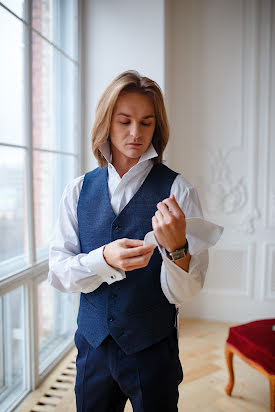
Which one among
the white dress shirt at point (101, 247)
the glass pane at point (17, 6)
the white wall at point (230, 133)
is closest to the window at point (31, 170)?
the glass pane at point (17, 6)

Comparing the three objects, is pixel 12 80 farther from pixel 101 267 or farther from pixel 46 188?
pixel 101 267

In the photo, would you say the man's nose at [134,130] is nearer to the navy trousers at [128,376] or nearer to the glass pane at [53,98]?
the navy trousers at [128,376]

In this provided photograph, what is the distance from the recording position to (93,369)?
116cm

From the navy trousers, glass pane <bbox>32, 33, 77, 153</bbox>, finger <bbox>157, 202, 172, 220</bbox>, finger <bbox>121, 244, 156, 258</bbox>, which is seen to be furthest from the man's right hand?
glass pane <bbox>32, 33, 77, 153</bbox>

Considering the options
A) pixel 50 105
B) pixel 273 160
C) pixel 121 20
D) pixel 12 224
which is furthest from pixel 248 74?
pixel 12 224

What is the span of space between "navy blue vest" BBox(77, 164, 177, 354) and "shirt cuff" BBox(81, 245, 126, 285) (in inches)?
2.7

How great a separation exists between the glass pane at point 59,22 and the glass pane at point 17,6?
0.85 feet

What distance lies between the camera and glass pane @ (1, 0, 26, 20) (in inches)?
80.4

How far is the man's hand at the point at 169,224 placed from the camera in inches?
36.6

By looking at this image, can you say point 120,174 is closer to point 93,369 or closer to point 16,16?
point 93,369

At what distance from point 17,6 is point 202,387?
2.64 metres

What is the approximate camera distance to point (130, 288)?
1.12m

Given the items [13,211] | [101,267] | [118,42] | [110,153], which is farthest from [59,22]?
[101,267]

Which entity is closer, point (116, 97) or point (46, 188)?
point (116, 97)
